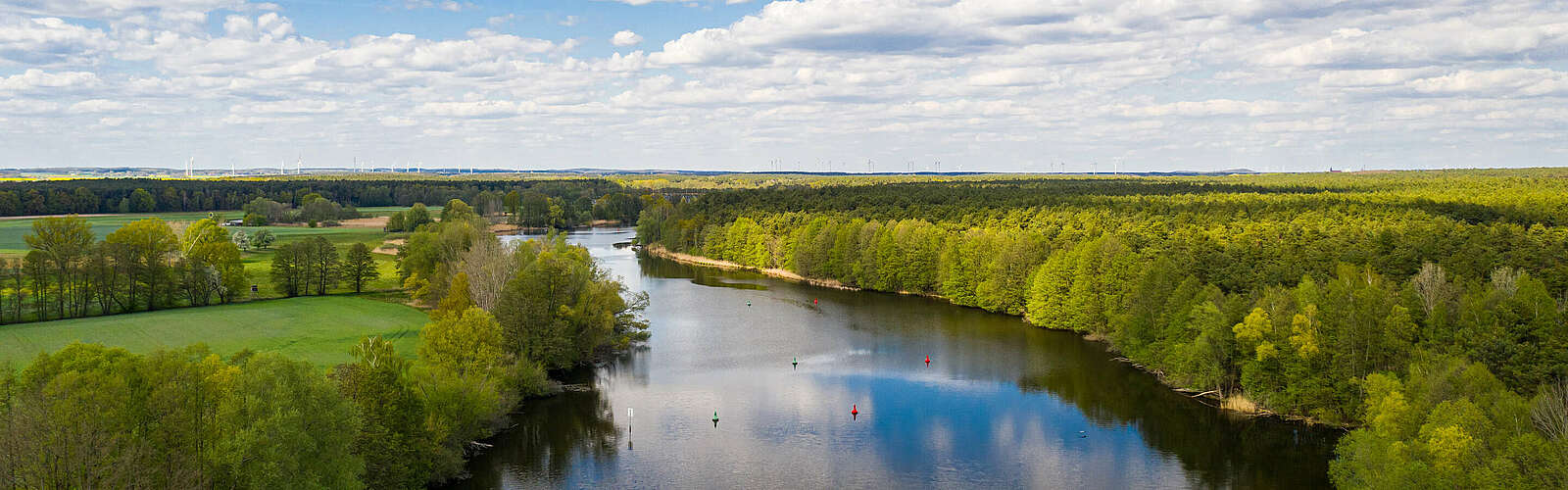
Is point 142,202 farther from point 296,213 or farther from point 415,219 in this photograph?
point 415,219

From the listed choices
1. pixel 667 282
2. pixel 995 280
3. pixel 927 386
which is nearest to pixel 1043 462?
pixel 927 386

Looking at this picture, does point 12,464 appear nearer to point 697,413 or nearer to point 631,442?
point 631,442

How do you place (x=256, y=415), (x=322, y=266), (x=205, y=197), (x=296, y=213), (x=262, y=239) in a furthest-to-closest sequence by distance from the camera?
(x=205, y=197)
(x=296, y=213)
(x=262, y=239)
(x=322, y=266)
(x=256, y=415)

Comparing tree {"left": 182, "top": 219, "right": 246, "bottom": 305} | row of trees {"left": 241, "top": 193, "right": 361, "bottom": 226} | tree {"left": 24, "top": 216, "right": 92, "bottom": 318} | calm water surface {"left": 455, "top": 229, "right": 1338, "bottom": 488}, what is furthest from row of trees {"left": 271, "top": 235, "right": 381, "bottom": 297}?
row of trees {"left": 241, "top": 193, "right": 361, "bottom": 226}

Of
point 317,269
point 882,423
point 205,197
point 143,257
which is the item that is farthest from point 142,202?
point 882,423

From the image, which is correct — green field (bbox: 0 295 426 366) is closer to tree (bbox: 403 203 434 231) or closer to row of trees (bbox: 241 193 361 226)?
tree (bbox: 403 203 434 231)

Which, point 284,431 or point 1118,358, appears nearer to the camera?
point 284,431

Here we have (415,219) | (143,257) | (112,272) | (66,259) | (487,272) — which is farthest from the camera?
(415,219)
